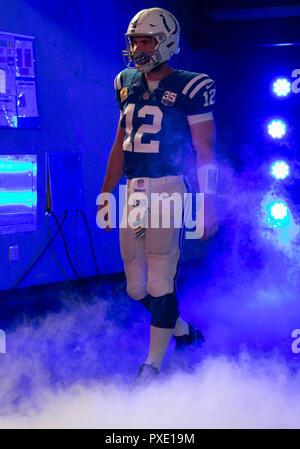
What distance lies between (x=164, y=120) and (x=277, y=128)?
169cm

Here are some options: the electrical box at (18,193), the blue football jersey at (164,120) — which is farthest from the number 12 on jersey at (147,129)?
the electrical box at (18,193)

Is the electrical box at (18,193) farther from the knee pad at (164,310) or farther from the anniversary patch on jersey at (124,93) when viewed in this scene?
the knee pad at (164,310)

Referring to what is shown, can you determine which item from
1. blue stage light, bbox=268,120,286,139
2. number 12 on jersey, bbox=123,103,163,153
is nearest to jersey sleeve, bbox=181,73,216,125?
number 12 on jersey, bbox=123,103,163,153

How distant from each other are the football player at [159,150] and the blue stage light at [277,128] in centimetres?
154

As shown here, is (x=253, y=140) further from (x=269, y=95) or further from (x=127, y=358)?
(x=127, y=358)

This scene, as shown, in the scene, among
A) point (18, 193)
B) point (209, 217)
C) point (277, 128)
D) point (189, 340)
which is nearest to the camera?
point (209, 217)

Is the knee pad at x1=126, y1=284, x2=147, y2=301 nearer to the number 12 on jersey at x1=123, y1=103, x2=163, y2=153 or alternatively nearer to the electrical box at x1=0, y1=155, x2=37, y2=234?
the number 12 on jersey at x1=123, y1=103, x2=163, y2=153

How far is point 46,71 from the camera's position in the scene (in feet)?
11.3

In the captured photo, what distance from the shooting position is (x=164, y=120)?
2.04 meters

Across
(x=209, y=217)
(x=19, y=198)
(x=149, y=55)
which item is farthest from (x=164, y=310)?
(x=19, y=198)

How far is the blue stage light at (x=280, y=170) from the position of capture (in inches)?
138

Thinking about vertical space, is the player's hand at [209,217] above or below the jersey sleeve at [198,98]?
below

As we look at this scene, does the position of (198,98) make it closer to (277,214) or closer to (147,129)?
(147,129)

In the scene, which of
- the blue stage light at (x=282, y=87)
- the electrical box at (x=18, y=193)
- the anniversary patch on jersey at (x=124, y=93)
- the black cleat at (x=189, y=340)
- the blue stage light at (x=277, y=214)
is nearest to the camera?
the anniversary patch on jersey at (x=124, y=93)
